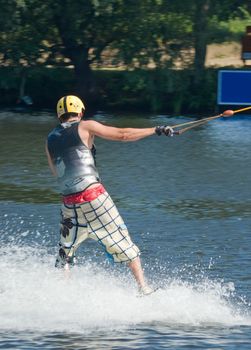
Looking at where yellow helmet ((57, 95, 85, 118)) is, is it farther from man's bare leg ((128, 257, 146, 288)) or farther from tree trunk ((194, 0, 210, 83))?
tree trunk ((194, 0, 210, 83))

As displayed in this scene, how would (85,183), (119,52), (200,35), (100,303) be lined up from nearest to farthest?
(85,183) → (100,303) → (119,52) → (200,35)

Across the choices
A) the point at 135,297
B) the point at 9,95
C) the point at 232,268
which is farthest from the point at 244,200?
the point at 9,95

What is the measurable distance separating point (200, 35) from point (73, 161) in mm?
20165

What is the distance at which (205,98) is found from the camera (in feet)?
92.6

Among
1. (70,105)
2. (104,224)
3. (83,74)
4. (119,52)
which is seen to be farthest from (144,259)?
(83,74)

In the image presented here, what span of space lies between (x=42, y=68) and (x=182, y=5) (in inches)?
157

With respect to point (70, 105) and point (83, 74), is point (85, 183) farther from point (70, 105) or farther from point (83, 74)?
point (83, 74)

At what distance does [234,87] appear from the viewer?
26.5 m

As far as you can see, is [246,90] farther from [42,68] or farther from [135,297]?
[135,297]

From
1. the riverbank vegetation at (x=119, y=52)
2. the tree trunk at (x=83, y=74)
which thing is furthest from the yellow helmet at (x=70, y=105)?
the tree trunk at (x=83, y=74)

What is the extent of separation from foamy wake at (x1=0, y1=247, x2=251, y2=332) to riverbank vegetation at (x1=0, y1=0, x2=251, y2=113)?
59.7 ft

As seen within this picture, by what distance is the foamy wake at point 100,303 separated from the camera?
8766 millimetres

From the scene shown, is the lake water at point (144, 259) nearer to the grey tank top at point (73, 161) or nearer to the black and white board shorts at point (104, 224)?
the black and white board shorts at point (104, 224)

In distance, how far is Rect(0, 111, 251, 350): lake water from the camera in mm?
8516
